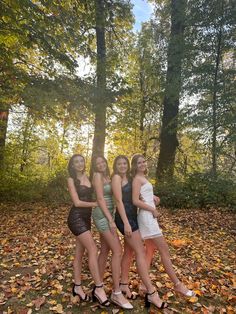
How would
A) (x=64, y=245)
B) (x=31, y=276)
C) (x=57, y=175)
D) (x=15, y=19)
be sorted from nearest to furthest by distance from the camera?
(x=31, y=276)
(x=64, y=245)
(x=15, y=19)
(x=57, y=175)

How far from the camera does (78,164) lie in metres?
4.41

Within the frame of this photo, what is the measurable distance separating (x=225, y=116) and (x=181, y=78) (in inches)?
90.2

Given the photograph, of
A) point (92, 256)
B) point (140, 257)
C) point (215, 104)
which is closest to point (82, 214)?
point (92, 256)

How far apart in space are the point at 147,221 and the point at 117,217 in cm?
42

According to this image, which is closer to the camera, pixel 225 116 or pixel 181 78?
pixel 225 116

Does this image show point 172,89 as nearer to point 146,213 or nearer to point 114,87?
point 114,87

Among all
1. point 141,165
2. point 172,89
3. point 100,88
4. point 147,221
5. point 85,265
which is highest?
point 172,89

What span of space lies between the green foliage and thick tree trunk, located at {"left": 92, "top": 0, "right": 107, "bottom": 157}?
336cm

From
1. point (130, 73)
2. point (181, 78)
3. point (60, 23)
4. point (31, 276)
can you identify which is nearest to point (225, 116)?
point (181, 78)

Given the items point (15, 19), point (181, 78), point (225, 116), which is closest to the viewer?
point (15, 19)

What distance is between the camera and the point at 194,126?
1227 cm

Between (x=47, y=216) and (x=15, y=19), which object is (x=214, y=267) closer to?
(x=47, y=216)

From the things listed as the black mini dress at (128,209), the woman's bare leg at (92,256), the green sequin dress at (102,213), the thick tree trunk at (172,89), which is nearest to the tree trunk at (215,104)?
the thick tree trunk at (172,89)

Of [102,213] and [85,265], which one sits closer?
[102,213]
